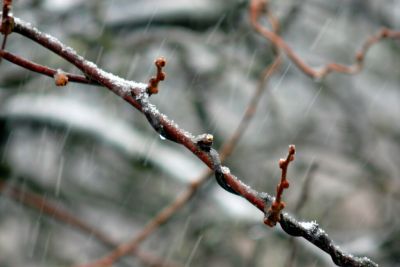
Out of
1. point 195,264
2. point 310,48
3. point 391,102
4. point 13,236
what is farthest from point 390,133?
point 13,236

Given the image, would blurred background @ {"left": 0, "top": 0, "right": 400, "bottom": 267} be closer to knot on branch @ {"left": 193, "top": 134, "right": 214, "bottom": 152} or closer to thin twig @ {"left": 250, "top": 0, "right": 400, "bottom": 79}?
thin twig @ {"left": 250, "top": 0, "right": 400, "bottom": 79}

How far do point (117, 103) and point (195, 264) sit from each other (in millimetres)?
1559

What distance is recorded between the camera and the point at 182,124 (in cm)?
705

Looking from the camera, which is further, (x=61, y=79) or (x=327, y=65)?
(x=327, y=65)

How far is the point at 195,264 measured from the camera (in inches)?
206

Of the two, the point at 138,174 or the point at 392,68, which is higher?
the point at 392,68

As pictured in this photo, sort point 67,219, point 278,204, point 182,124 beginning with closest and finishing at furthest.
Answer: point 278,204 → point 67,219 → point 182,124

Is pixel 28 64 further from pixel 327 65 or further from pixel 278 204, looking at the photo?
pixel 327 65

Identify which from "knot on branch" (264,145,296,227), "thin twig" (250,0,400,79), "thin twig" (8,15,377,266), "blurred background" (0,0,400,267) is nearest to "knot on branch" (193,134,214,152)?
"thin twig" (8,15,377,266)

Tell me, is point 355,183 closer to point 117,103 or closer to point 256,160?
point 256,160

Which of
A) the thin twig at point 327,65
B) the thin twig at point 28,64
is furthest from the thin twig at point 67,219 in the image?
the thin twig at point 28,64

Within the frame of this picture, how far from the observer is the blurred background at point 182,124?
4.39 metres

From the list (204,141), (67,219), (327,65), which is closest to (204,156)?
(204,141)

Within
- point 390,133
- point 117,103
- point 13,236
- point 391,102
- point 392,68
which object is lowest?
point 13,236
